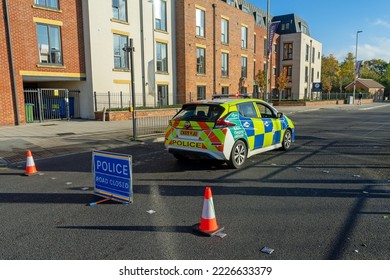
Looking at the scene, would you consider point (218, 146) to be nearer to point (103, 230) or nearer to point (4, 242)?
point (103, 230)

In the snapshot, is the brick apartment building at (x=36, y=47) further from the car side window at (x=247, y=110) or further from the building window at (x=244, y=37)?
the building window at (x=244, y=37)

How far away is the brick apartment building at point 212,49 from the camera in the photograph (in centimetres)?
2577

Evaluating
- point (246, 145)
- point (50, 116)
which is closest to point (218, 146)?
point (246, 145)

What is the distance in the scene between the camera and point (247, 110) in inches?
308

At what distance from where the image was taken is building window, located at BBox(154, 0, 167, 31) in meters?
23.9

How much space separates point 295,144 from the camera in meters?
10.8

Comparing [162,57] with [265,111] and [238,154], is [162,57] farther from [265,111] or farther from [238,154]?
[238,154]

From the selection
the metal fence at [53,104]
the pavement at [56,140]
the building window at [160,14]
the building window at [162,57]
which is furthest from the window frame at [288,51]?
the pavement at [56,140]

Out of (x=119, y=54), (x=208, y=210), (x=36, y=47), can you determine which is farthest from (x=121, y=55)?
(x=208, y=210)

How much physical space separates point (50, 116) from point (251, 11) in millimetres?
31733

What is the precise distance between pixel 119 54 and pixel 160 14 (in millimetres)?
5599

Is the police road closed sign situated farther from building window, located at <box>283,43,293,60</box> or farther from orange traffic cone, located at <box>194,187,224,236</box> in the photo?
building window, located at <box>283,43,293,60</box>

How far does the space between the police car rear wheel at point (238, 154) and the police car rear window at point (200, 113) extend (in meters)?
0.86
